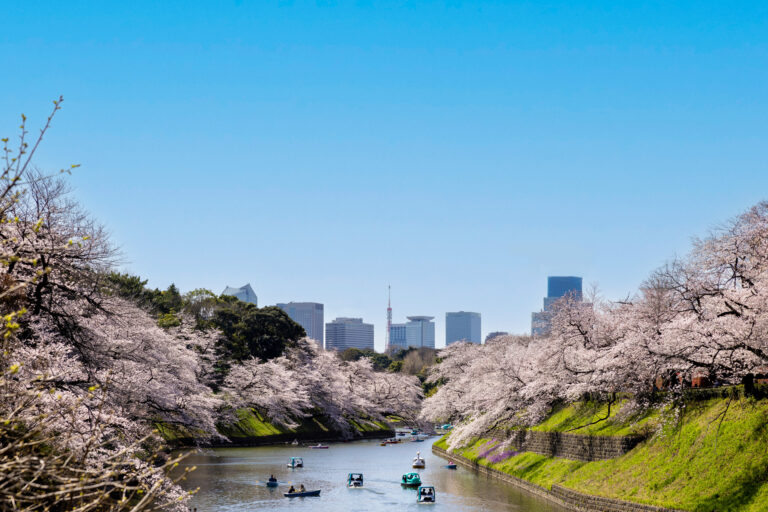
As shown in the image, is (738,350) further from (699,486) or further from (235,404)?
(235,404)

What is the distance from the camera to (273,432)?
77938 millimetres

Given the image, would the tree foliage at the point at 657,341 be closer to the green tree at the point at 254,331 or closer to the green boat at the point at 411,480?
the green boat at the point at 411,480

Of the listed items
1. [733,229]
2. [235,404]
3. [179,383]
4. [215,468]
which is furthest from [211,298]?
[733,229]

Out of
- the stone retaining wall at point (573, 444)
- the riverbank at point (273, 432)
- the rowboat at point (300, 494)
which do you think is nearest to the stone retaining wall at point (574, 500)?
the stone retaining wall at point (573, 444)

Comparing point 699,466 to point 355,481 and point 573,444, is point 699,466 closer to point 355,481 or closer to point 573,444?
point 573,444

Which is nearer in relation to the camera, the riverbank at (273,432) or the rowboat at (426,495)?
the rowboat at (426,495)

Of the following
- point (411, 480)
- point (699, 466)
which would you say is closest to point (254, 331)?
point (411, 480)

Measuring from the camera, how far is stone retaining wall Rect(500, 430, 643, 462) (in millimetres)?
36469

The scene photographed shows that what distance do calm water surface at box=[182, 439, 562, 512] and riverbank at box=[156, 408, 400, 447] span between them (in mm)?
2603

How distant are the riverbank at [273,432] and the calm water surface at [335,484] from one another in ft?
8.54

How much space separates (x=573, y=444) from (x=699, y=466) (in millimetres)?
13161

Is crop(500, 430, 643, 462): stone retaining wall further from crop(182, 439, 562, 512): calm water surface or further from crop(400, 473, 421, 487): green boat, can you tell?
crop(400, 473, 421, 487): green boat

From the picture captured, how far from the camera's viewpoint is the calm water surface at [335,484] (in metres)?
39.7

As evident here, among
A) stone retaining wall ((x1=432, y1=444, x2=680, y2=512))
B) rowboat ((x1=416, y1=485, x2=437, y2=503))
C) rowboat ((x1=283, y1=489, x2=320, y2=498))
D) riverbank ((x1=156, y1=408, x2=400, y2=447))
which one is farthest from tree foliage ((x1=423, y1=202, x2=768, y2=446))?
riverbank ((x1=156, y1=408, x2=400, y2=447))
